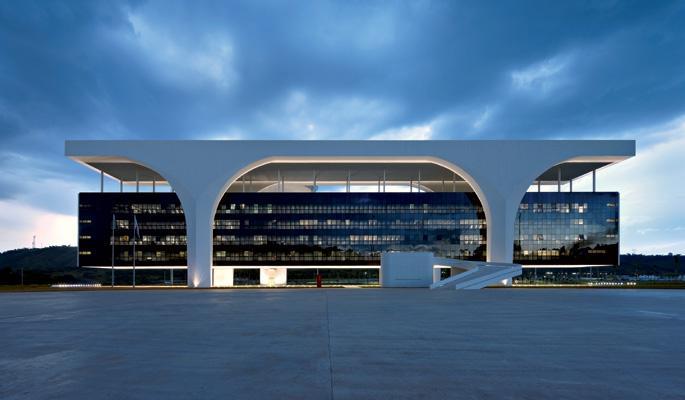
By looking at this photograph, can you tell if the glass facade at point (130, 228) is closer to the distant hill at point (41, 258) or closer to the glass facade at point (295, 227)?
the glass facade at point (295, 227)

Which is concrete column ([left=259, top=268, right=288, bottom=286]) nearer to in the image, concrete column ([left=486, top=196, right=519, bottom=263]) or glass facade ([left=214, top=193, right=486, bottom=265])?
glass facade ([left=214, top=193, right=486, bottom=265])

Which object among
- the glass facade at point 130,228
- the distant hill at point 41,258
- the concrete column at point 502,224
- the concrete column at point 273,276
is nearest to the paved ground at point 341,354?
the concrete column at point 502,224

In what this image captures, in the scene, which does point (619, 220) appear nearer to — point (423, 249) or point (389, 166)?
point (423, 249)

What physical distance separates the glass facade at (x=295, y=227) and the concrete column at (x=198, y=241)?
10.7m

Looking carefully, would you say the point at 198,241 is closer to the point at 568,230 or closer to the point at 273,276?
the point at 273,276

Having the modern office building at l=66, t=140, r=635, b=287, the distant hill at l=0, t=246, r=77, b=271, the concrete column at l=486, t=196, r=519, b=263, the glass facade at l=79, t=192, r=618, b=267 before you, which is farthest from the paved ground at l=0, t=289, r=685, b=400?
the distant hill at l=0, t=246, r=77, b=271

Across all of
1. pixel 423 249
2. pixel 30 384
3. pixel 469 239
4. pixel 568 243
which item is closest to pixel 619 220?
pixel 568 243

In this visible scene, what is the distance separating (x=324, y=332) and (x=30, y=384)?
6934 mm

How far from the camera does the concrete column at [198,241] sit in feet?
142

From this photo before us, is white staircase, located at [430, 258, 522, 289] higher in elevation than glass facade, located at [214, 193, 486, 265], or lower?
lower

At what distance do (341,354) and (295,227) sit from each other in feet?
153

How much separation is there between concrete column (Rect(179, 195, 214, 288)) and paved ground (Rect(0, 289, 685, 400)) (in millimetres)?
27490

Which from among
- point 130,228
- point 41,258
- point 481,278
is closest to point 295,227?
point 130,228

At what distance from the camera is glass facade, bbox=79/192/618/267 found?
177 ft
